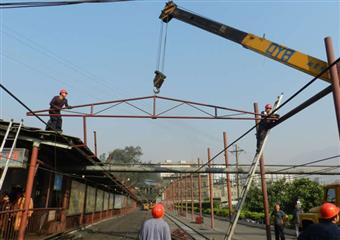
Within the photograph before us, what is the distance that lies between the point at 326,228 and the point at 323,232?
72 mm

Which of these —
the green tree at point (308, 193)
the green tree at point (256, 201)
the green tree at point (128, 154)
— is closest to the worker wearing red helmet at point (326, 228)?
the green tree at point (308, 193)

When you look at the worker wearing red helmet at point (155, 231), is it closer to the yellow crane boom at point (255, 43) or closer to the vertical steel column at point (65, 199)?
the yellow crane boom at point (255, 43)

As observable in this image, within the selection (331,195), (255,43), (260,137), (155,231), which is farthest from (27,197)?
(331,195)

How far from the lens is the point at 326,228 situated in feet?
14.2

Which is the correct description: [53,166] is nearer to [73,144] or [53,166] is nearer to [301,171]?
[73,144]

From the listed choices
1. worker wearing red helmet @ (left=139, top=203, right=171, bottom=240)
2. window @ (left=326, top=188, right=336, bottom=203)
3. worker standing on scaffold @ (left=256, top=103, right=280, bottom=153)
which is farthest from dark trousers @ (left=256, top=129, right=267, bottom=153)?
worker wearing red helmet @ (left=139, top=203, right=171, bottom=240)

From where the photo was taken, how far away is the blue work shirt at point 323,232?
4258 mm

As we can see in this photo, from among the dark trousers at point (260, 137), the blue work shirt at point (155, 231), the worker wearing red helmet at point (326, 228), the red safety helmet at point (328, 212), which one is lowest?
the blue work shirt at point (155, 231)

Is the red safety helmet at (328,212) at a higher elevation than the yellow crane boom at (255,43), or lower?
lower

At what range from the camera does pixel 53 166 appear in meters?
16.0

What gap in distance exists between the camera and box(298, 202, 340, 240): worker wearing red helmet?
4270 millimetres

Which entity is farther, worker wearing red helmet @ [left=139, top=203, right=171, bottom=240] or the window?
the window

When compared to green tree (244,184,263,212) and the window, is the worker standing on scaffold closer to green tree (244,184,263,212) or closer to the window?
the window

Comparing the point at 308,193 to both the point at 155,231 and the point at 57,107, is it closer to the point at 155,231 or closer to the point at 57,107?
the point at 57,107
